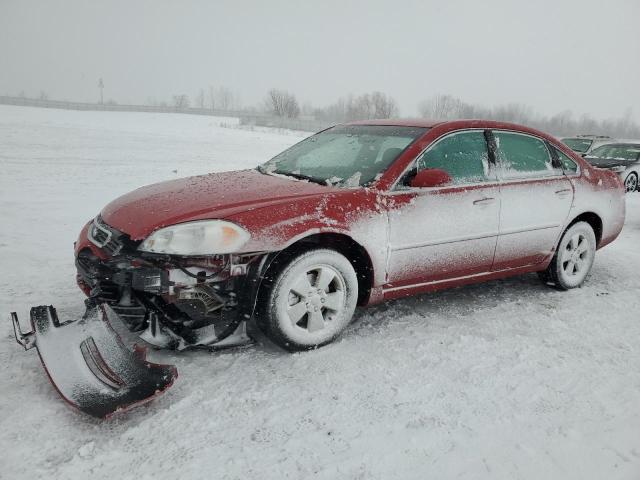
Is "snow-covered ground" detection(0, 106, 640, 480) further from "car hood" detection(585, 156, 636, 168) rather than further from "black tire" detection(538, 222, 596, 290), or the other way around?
"car hood" detection(585, 156, 636, 168)

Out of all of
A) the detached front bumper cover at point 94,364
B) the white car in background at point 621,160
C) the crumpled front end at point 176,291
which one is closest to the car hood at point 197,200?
the crumpled front end at point 176,291

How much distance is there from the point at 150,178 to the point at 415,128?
8.01 meters

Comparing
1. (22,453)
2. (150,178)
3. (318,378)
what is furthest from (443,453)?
(150,178)

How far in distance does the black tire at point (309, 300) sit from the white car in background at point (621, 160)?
11.4 meters

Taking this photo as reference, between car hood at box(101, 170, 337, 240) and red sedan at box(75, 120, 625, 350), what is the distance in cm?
1

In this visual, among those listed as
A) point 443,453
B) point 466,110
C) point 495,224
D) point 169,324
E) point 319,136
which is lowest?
point 443,453

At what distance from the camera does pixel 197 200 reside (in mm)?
3158

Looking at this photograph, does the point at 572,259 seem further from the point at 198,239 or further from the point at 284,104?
the point at 284,104

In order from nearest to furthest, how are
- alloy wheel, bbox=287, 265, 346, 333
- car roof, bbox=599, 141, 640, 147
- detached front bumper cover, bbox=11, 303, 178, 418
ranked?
detached front bumper cover, bbox=11, 303, 178, 418 < alloy wheel, bbox=287, 265, 346, 333 < car roof, bbox=599, 141, 640, 147

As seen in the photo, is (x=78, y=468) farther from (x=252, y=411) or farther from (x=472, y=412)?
(x=472, y=412)

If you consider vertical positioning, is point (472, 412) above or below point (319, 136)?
below

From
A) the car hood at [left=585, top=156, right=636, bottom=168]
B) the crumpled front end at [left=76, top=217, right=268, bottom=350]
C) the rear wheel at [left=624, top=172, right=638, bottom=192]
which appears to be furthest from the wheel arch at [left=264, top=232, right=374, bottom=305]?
the rear wheel at [left=624, top=172, right=638, bottom=192]

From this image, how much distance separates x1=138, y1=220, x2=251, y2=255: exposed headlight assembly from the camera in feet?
9.12

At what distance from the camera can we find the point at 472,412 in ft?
8.57
